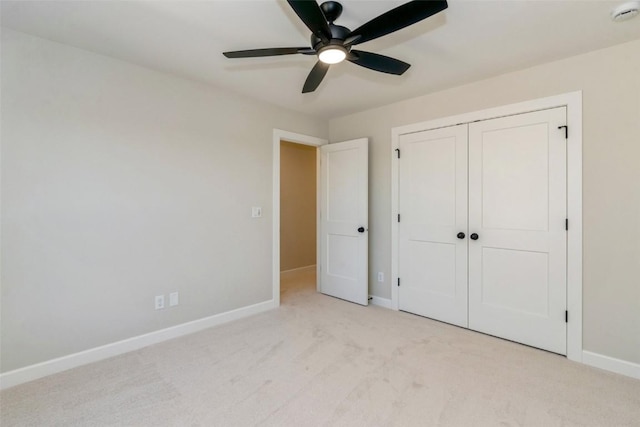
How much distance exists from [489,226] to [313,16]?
2.37 m

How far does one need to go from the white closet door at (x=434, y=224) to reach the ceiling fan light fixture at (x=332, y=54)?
1734mm

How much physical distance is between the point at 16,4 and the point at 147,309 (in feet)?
7.38

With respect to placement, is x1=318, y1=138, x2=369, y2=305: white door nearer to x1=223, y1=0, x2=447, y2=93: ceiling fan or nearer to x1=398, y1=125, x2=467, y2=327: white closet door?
x1=398, y1=125, x2=467, y2=327: white closet door

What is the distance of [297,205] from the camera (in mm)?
5461

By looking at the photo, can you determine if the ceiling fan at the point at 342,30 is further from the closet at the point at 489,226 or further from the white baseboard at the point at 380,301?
the white baseboard at the point at 380,301

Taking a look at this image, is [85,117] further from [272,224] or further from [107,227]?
[272,224]

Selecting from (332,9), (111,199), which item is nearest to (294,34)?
(332,9)

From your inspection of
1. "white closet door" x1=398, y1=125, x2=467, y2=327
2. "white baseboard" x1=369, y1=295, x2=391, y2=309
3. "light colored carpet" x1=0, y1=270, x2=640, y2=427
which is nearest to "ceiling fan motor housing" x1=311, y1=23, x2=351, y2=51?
"white closet door" x1=398, y1=125, x2=467, y2=327

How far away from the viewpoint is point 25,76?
6.73 ft

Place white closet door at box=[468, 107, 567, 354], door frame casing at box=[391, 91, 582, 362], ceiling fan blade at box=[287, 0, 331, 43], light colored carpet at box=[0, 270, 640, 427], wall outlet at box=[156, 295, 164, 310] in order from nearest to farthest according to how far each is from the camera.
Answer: ceiling fan blade at box=[287, 0, 331, 43]
light colored carpet at box=[0, 270, 640, 427]
door frame casing at box=[391, 91, 582, 362]
white closet door at box=[468, 107, 567, 354]
wall outlet at box=[156, 295, 164, 310]

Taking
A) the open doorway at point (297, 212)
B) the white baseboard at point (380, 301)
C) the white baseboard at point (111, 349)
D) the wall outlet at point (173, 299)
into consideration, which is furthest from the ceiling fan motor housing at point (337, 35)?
the open doorway at point (297, 212)

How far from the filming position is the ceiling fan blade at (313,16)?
1312 mm

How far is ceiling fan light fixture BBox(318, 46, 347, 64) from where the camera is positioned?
5.49 feet

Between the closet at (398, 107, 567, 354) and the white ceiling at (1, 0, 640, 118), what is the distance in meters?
0.57
